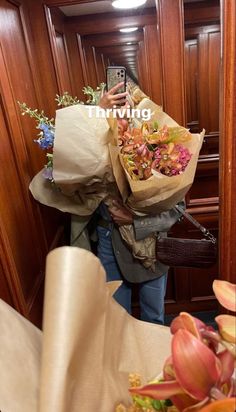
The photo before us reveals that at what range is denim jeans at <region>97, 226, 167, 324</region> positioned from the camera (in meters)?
1.30

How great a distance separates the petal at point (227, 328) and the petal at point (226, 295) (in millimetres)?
12

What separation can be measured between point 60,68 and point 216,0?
2.24 feet

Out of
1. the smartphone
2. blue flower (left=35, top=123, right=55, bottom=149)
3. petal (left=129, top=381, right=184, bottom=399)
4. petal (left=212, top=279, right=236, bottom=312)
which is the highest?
the smartphone

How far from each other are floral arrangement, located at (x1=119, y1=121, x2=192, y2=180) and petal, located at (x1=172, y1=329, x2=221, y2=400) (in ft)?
2.33

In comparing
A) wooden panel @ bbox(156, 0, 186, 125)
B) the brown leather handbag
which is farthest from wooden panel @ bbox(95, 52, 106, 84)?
the brown leather handbag

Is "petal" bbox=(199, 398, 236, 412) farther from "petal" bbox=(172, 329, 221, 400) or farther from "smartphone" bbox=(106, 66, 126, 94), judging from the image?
"smartphone" bbox=(106, 66, 126, 94)

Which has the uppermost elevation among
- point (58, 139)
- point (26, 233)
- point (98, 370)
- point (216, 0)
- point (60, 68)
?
point (216, 0)

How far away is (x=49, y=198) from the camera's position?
1.18 meters

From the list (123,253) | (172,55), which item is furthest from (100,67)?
(123,253)

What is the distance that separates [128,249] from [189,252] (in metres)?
0.38

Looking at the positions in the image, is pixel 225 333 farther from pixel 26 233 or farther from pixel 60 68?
pixel 60 68

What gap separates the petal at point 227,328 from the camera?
1.00ft

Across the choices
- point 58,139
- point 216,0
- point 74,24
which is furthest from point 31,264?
point 216,0

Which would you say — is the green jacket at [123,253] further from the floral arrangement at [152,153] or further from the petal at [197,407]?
the petal at [197,407]
